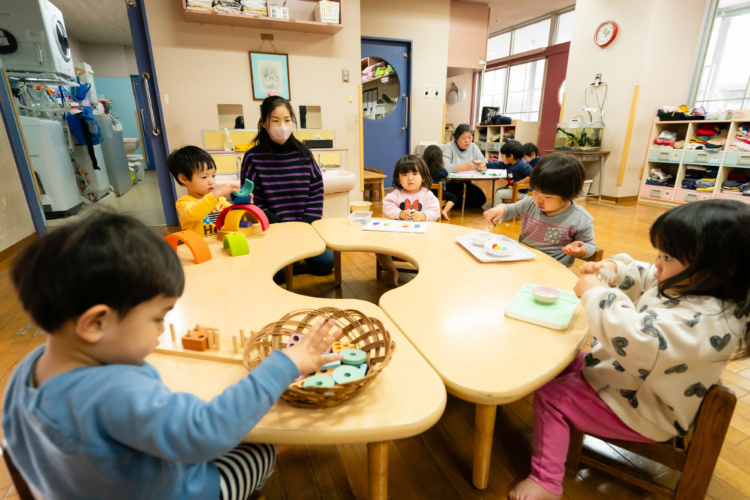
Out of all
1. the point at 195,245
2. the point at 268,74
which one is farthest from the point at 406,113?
the point at 195,245

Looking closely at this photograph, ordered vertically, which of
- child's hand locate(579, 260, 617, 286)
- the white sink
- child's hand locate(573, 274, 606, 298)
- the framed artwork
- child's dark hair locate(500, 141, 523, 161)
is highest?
the framed artwork

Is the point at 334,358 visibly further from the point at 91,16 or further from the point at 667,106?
the point at 91,16

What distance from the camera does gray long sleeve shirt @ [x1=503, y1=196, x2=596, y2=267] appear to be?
164 cm

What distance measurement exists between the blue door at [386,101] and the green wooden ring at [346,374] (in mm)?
5098

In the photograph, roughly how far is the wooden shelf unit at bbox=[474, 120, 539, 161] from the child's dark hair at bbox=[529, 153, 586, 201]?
5.93 m

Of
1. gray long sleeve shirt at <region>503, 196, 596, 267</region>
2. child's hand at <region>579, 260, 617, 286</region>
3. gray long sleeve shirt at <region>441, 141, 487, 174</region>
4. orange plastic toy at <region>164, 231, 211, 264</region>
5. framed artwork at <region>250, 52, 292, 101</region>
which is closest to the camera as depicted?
A: child's hand at <region>579, 260, 617, 286</region>

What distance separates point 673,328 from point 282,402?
0.77 metres

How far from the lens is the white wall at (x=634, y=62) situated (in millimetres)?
4605

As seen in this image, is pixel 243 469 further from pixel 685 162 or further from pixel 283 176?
pixel 685 162

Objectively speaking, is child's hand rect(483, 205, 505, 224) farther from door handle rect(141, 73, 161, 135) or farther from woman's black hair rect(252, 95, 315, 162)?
door handle rect(141, 73, 161, 135)

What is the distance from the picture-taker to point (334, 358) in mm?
714

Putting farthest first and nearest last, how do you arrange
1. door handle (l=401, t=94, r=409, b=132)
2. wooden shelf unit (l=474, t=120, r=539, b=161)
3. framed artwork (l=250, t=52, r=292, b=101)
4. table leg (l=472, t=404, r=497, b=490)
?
wooden shelf unit (l=474, t=120, r=539, b=161)
door handle (l=401, t=94, r=409, b=132)
framed artwork (l=250, t=52, r=292, b=101)
table leg (l=472, t=404, r=497, b=490)

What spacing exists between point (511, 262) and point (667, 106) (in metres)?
5.14

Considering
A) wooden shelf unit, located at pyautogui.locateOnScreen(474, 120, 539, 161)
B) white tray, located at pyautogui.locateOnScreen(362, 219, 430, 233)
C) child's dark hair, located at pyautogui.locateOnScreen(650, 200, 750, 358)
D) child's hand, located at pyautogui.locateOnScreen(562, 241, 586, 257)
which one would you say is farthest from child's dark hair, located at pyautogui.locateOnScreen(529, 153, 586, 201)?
wooden shelf unit, located at pyautogui.locateOnScreen(474, 120, 539, 161)
